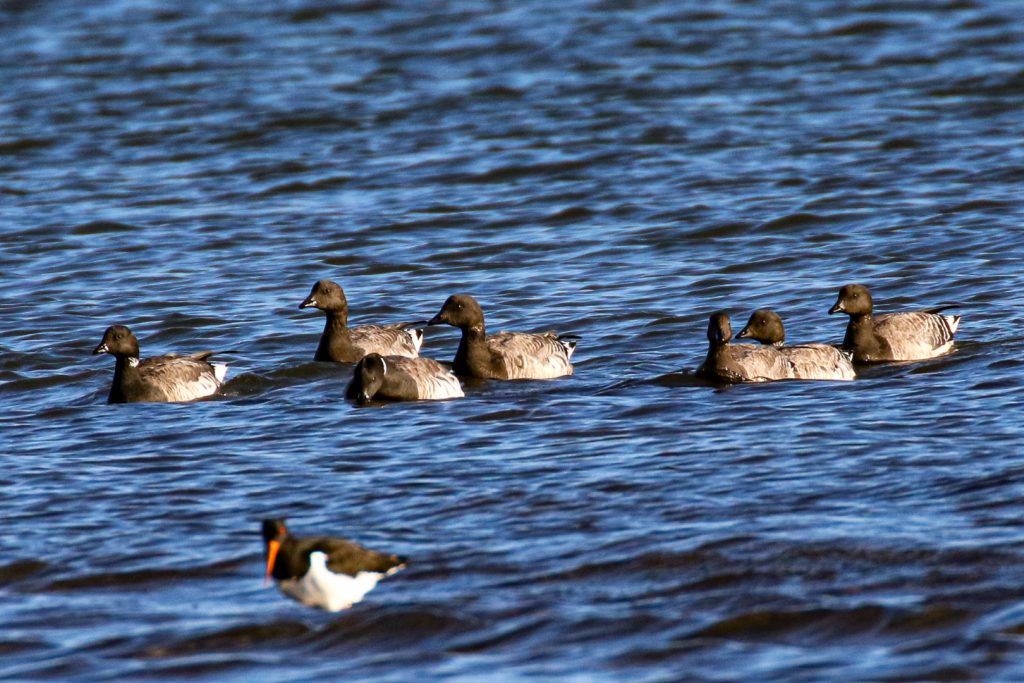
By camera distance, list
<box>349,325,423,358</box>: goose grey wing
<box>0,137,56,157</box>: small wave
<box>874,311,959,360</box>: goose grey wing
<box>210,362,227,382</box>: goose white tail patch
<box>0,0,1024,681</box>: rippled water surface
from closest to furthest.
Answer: <box>0,0,1024,681</box>: rippled water surface < <box>874,311,959,360</box>: goose grey wing < <box>210,362,227,382</box>: goose white tail patch < <box>349,325,423,358</box>: goose grey wing < <box>0,137,56,157</box>: small wave

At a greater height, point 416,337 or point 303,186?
point 303,186

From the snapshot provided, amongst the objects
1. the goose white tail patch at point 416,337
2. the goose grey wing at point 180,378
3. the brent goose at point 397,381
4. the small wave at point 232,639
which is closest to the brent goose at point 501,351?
the goose white tail patch at point 416,337

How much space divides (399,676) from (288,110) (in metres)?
Result: 23.9

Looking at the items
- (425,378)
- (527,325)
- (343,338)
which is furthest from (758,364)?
(343,338)

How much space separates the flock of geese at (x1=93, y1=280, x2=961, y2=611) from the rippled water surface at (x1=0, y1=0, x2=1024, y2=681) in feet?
0.97

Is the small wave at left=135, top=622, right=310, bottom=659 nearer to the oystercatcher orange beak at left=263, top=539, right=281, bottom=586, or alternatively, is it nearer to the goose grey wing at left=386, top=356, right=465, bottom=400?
the oystercatcher orange beak at left=263, top=539, right=281, bottom=586

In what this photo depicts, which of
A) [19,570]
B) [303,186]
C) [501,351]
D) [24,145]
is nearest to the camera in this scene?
[19,570]

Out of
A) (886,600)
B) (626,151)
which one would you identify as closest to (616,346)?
(886,600)

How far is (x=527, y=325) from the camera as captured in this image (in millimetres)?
18219

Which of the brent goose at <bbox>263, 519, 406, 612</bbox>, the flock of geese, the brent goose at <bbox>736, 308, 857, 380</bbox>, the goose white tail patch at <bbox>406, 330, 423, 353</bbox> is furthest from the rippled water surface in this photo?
the goose white tail patch at <bbox>406, 330, 423, 353</bbox>

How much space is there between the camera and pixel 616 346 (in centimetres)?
1703

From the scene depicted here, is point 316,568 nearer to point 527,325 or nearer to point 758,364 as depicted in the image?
point 758,364

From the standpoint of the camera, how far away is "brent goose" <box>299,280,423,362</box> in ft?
55.8

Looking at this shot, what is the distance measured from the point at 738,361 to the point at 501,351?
2442mm
